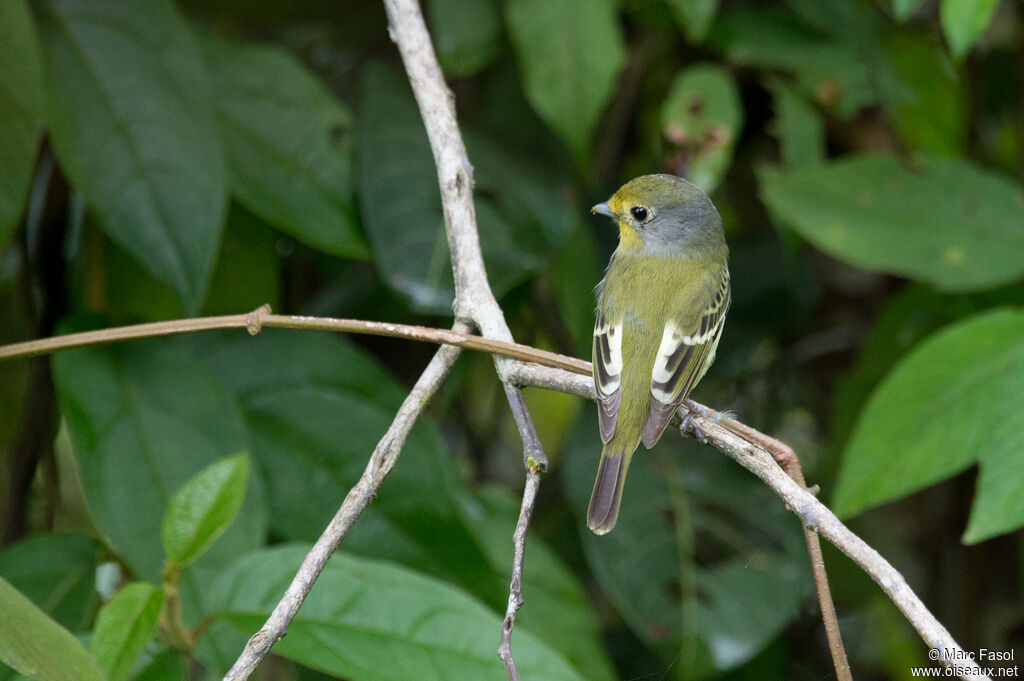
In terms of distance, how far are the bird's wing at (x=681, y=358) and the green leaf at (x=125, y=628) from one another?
891 mm

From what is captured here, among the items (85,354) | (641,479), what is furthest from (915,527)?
(85,354)

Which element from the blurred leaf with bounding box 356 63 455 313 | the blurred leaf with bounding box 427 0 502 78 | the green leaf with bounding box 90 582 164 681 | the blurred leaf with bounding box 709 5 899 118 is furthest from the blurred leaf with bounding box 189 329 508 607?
the blurred leaf with bounding box 709 5 899 118

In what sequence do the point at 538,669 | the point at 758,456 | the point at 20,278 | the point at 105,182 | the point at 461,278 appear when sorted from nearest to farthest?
the point at 758,456 < the point at 461,278 < the point at 538,669 < the point at 105,182 < the point at 20,278

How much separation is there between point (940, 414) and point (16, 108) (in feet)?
6.32

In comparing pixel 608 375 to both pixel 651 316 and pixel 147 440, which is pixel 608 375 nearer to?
pixel 651 316

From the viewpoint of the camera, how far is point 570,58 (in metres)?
2.44

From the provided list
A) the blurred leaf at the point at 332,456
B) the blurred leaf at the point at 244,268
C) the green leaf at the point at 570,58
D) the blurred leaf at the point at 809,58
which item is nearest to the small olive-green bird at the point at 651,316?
the green leaf at the point at 570,58

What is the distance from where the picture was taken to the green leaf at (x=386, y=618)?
169 cm

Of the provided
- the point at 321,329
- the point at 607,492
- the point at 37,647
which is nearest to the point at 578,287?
the point at 607,492

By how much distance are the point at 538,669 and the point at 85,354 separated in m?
1.13

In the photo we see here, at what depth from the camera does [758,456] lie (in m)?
1.32

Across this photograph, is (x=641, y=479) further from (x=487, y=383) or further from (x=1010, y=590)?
(x=1010, y=590)

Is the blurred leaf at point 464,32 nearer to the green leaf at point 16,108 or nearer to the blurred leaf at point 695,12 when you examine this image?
the blurred leaf at point 695,12

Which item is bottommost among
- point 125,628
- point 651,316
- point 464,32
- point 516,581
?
point 125,628
